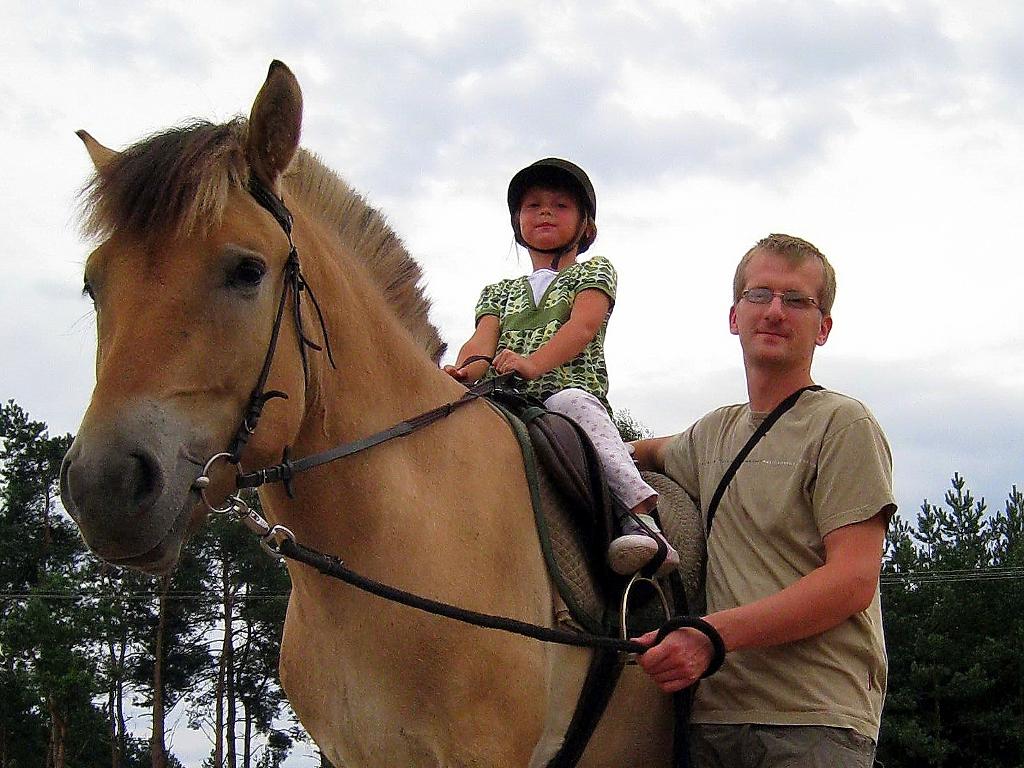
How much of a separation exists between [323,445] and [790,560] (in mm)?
1698

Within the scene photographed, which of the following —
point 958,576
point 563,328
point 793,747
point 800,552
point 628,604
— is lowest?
point 793,747

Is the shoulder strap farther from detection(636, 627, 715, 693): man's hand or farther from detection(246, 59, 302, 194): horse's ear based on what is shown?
detection(246, 59, 302, 194): horse's ear

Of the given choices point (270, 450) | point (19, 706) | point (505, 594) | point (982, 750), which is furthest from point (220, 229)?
point (19, 706)

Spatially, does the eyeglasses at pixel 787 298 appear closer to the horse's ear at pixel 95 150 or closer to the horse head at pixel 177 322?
the horse head at pixel 177 322

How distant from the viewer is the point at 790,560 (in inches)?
134

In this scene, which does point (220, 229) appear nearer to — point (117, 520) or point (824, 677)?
point (117, 520)

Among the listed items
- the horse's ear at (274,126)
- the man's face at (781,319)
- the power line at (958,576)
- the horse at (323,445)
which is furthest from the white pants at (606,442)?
the power line at (958,576)

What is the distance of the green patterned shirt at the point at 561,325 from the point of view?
4.22 metres

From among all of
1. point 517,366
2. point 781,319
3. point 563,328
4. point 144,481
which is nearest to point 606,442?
point 517,366

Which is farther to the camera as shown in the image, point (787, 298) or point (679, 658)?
point (787, 298)

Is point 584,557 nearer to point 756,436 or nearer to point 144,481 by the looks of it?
point 756,436

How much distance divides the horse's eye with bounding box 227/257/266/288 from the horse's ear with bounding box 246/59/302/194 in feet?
1.06

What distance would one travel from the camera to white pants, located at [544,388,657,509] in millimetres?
3705

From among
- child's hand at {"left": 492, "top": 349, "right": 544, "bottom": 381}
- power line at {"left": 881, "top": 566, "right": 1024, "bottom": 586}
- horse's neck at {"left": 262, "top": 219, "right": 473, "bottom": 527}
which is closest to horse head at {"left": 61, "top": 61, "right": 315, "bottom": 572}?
horse's neck at {"left": 262, "top": 219, "right": 473, "bottom": 527}
